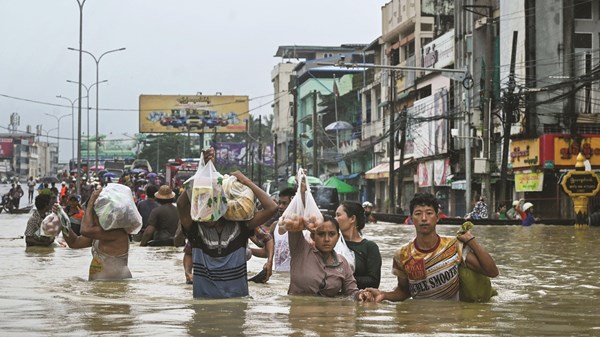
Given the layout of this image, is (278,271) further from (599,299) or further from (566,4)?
(566,4)

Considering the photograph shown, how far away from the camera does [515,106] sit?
4053cm

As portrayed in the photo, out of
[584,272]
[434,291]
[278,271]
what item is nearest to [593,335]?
[434,291]

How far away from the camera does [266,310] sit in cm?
929

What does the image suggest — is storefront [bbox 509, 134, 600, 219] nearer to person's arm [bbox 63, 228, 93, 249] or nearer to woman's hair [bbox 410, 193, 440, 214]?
person's arm [bbox 63, 228, 93, 249]

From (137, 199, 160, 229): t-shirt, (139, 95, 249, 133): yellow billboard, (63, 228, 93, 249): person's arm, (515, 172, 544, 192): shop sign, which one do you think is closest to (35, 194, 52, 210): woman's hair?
(137, 199, 160, 229): t-shirt

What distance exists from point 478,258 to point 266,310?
1.82 metres

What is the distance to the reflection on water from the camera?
25.9 feet

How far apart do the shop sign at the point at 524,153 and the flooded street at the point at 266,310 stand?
28.7 meters

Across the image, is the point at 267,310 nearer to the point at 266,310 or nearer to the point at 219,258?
the point at 266,310

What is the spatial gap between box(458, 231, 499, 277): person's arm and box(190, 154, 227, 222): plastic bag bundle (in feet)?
6.77

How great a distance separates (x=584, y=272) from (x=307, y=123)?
3579 inches

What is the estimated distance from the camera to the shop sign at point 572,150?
43.2m

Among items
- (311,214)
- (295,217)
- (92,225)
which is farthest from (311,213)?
(92,225)

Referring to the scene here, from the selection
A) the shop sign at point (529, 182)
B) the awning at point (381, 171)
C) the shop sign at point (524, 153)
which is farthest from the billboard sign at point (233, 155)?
the shop sign at point (529, 182)
